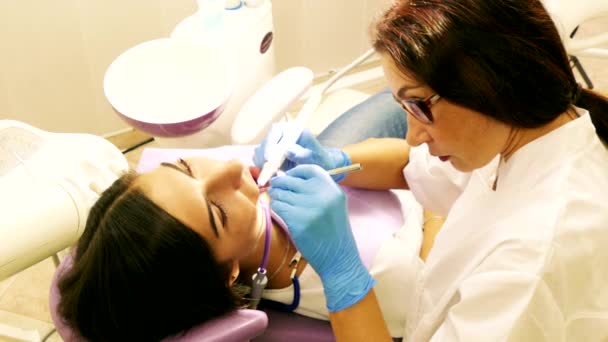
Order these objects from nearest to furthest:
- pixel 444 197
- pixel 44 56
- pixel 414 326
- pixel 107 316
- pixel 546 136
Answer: pixel 546 136 → pixel 107 316 → pixel 414 326 → pixel 444 197 → pixel 44 56

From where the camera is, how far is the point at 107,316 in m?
1.06

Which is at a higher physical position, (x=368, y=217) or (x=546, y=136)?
(x=546, y=136)

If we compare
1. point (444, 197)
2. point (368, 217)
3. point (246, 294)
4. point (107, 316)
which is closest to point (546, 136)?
point (444, 197)

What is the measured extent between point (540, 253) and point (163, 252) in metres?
0.69

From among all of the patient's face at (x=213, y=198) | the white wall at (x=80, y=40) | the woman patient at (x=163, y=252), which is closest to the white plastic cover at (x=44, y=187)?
the woman patient at (x=163, y=252)

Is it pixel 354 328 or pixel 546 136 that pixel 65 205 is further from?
pixel 546 136

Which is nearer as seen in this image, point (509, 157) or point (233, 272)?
point (509, 157)

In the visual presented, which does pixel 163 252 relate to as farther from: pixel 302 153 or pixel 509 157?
pixel 509 157

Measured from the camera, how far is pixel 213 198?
1147mm

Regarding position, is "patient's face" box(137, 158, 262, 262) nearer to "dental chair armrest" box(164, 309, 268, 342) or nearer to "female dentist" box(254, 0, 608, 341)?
"dental chair armrest" box(164, 309, 268, 342)

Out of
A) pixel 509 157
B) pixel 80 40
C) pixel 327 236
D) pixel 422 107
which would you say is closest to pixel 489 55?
pixel 422 107

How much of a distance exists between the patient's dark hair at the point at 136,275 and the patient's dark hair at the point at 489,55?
56 cm

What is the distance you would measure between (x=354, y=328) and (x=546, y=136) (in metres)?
0.55

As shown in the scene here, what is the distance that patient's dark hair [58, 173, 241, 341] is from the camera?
1044mm
